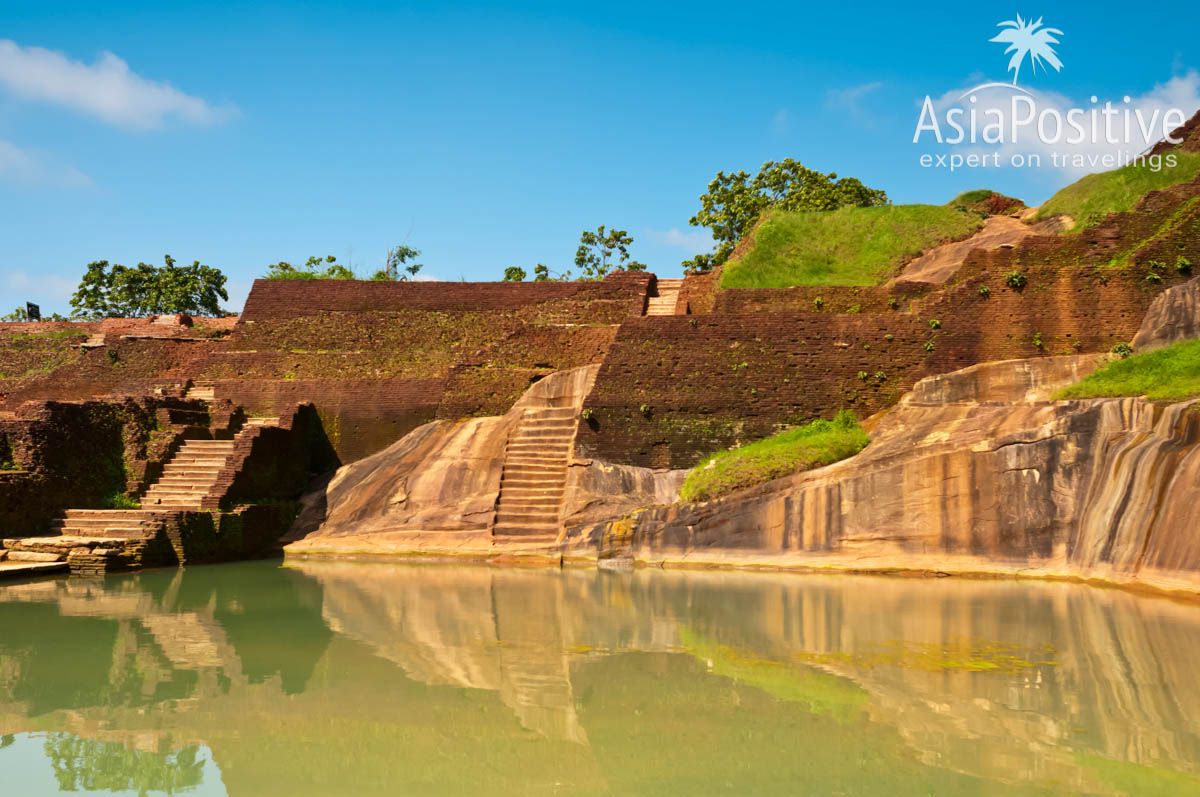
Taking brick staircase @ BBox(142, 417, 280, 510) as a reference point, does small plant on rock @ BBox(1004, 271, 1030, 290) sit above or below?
above

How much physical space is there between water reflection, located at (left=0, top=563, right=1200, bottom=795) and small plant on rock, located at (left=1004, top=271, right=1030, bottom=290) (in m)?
7.40

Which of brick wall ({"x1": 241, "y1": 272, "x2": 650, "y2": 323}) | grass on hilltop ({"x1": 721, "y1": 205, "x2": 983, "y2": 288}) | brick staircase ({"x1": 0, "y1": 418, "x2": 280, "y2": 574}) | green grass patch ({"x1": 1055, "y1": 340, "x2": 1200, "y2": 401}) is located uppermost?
grass on hilltop ({"x1": 721, "y1": 205, "x2": 983, "y2": 288})

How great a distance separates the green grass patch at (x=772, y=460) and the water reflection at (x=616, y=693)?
3.62 m

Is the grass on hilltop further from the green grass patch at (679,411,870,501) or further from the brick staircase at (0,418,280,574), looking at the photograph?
the brick staircase at (0,418,280,574)

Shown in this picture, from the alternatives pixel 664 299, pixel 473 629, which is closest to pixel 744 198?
pixel 664 299

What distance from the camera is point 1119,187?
2128 cm

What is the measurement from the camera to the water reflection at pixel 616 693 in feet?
17.4

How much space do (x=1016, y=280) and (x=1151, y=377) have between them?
394cm

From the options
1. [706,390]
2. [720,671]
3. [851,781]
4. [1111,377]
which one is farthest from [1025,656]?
[706,390]

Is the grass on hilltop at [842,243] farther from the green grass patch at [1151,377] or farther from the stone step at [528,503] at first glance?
the stone step at [528,503]

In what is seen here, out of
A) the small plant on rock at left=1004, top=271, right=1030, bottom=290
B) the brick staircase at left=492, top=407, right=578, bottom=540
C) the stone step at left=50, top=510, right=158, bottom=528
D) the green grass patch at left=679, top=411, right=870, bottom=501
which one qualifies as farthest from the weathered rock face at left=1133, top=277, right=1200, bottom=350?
the stone step at left=50, top=510, right=158, bottom=528

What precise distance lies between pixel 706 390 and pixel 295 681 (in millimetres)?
11444

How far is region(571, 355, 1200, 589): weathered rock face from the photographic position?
1163 cm

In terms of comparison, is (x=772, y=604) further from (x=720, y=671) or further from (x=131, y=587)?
(x=131, y=587)
